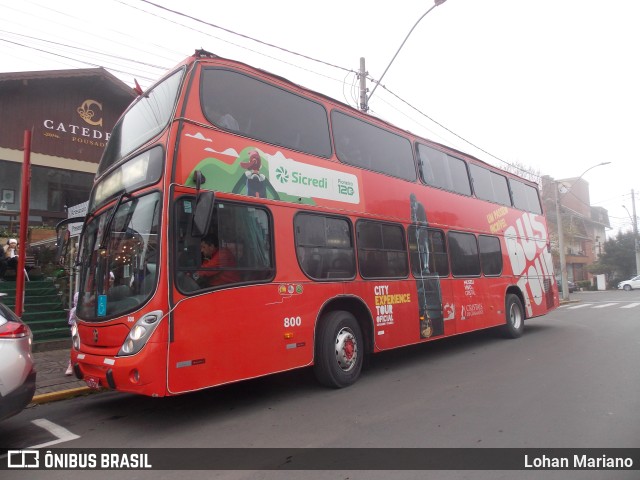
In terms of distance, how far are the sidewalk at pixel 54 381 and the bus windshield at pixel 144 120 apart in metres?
3.26

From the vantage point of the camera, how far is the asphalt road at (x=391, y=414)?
406 cm

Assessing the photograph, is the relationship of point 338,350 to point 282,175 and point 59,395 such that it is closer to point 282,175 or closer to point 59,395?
point 282,175

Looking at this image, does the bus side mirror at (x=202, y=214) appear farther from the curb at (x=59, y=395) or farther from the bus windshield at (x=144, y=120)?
the curb at (x=59, y=395)

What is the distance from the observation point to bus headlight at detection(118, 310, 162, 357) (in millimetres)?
4223

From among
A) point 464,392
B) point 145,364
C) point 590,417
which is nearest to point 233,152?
point 145,364

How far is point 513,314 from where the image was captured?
10766 millimetres

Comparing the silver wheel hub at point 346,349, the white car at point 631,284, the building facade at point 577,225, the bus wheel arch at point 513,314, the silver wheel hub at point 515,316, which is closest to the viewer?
the silver wheel hub at point 346,349

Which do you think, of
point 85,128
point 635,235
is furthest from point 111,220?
point 635,235

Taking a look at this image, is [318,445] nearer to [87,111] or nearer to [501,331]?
[501,331]

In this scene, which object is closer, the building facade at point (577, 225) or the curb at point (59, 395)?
the curb at point (59, 395)

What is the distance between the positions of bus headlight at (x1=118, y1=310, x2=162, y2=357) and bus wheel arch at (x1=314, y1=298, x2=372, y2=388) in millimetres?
2333

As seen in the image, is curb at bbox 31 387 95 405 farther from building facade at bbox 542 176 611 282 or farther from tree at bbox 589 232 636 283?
tree at bbox 589 232 636 283

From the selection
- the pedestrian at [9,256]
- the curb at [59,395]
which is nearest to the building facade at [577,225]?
the pedestrian at [9,256]

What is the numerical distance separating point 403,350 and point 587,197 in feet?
186
